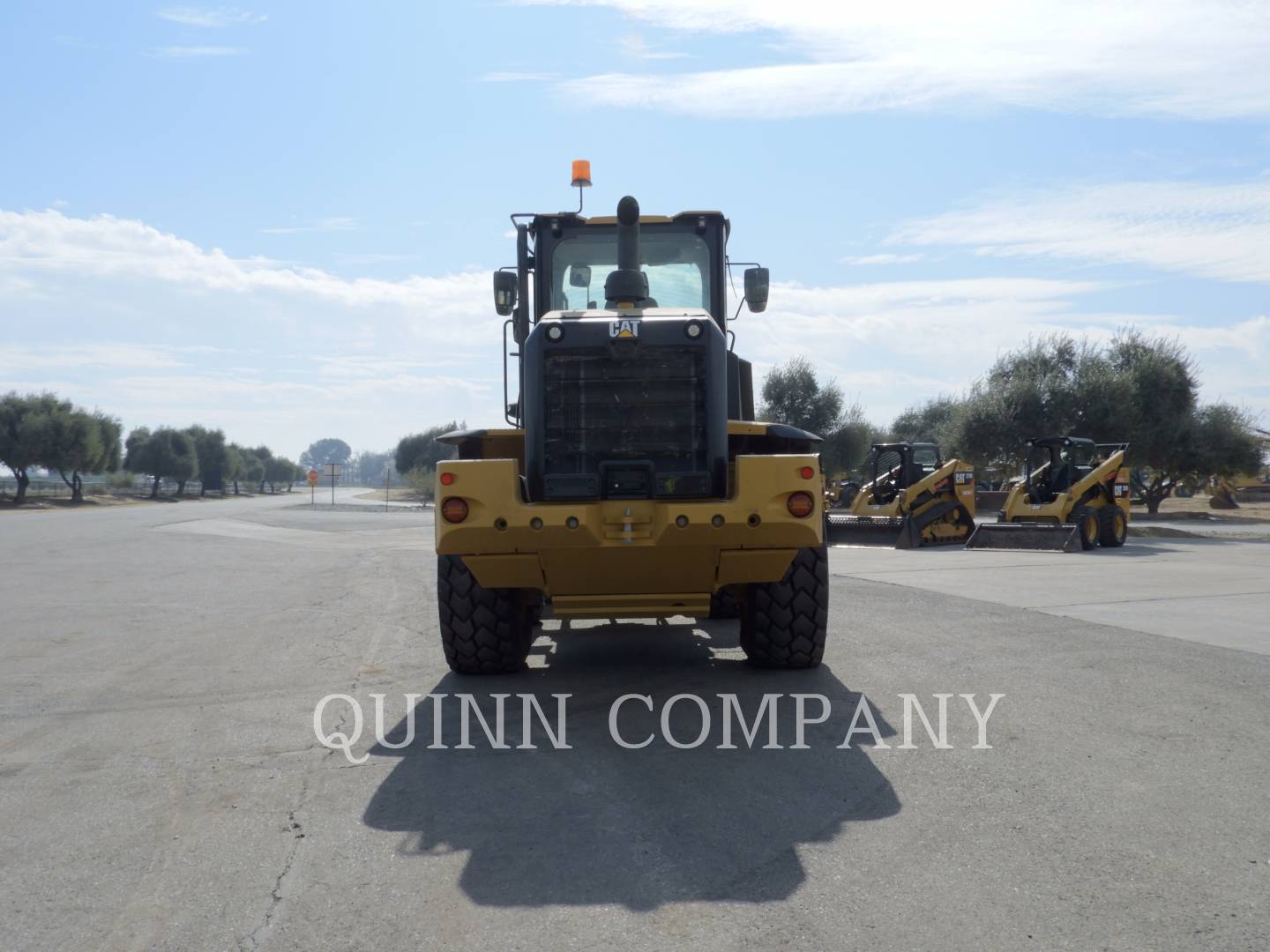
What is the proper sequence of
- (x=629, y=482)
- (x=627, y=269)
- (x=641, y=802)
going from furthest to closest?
(x=627, y=269) < (x=629, y=482) < (x=641, y=802)

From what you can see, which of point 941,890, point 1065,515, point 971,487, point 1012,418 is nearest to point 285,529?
point 971,487

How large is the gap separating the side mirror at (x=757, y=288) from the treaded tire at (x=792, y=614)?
1878 mm

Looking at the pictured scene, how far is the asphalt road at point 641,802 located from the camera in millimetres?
3281

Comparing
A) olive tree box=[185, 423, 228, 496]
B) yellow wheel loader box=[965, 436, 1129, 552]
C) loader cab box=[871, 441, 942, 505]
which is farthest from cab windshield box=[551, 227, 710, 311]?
olive tree box=[185, 423, 228, 496]

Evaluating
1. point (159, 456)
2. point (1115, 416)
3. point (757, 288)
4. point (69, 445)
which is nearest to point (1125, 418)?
point (1115, 416)

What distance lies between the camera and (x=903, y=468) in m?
24.0

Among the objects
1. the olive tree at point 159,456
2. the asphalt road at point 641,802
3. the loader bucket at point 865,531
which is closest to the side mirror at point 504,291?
the asphalt road at point 641,802

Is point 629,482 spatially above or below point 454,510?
above

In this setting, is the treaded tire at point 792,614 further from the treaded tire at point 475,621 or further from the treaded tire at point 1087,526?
the treaded tire at point 1087,526

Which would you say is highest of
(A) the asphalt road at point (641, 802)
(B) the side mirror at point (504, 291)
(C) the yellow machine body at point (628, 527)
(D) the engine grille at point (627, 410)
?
(B) the side mirror at point (504, 291)

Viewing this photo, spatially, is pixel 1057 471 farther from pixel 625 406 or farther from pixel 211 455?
pixel 211 455

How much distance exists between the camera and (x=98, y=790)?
470cm

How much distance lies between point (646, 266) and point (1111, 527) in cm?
1649

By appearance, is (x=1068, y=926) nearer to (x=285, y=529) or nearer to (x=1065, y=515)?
(x=1065, y=515)
